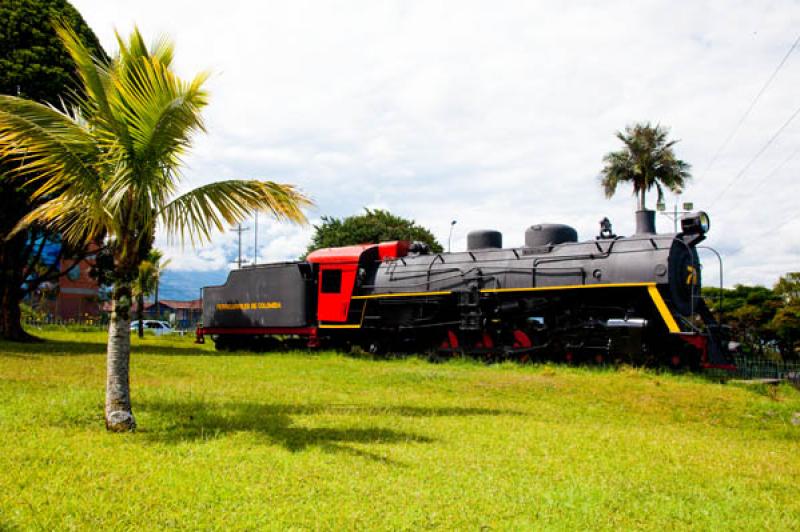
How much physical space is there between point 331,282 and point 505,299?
6737 mm

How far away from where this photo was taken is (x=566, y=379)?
1365cm

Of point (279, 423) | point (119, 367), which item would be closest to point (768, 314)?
point (279, 423)

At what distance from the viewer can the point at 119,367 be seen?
8.07 meters

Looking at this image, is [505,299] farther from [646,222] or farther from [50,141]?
[50,141]

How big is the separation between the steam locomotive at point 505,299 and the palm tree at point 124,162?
9.94 m

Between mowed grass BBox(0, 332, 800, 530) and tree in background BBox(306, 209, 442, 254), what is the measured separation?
3235cm

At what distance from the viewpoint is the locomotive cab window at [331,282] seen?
21844 mm

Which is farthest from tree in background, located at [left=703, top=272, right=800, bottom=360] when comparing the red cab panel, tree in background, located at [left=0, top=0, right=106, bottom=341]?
tree in background, located at [left=0, top=0, right=106, bottom=341]

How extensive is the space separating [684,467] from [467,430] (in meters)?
2.70

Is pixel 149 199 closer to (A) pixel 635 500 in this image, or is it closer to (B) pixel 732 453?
(A) pixel 635 500

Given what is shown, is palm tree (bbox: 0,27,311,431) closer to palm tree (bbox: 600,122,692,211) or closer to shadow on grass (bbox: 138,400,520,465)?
shadow on grass (bbox: 138,400,520,465)

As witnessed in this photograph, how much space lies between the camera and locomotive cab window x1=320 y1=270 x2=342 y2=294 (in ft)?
71.7

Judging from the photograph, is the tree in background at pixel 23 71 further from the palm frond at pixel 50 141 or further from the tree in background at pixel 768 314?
the tree in background at pixel 768 314

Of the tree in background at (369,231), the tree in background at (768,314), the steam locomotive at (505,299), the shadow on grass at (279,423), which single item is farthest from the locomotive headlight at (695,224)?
the tree in background at (369,231)
